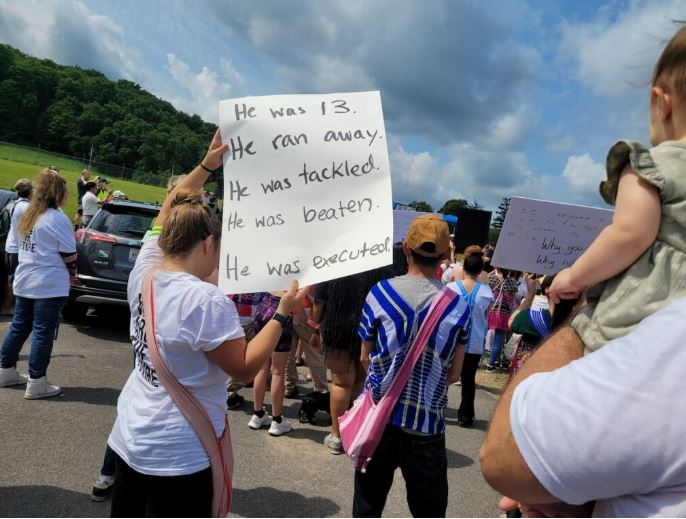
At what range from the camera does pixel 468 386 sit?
Result: 5301mm

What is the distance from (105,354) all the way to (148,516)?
4740mm

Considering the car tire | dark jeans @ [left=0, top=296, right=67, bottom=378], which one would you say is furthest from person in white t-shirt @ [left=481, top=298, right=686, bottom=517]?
the car tire

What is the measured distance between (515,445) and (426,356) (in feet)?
5.62

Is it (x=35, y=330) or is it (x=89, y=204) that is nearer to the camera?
(x=35, y=330)

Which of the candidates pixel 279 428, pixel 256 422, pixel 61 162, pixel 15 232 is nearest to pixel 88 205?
pixel 15 232

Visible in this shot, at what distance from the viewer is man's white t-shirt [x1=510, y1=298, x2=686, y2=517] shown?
0.68 metres

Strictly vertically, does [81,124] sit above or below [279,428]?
above

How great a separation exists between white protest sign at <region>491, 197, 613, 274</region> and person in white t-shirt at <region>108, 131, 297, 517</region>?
1456 mm

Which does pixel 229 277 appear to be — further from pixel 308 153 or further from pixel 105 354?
pixel 105 354

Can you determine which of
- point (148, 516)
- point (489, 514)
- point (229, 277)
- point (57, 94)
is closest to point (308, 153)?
point (229, 277)

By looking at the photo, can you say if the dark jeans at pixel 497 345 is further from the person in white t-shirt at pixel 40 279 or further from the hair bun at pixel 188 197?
the hair bun at pixel 188 197

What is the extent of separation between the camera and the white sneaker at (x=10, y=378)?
4582mm

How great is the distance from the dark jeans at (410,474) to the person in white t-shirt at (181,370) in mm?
938

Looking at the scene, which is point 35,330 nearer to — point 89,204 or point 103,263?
point 103,263
